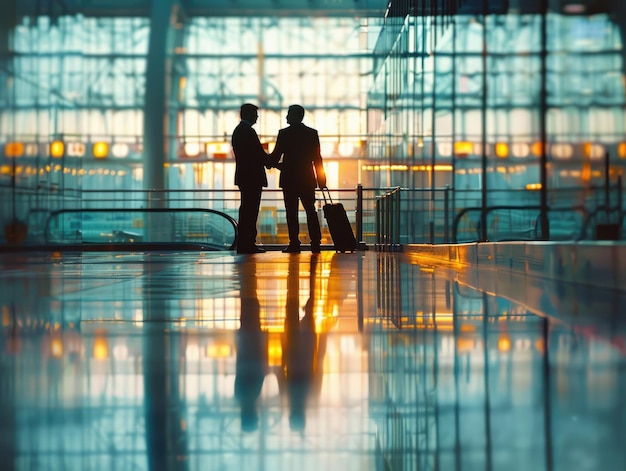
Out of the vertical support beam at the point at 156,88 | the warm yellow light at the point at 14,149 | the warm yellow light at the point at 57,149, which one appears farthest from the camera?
the vertical support beam at the point at 156,88

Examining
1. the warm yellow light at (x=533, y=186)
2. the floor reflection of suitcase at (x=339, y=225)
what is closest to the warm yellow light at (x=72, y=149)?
the floor reflection of suitcase at (x=339, y=225)

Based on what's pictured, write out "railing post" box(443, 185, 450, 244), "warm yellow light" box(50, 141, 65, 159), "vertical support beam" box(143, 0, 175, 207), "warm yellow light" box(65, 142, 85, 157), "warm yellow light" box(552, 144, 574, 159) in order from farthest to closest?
"vertical support beam" box(143, 0, 175, 207) → "railing post" box(443, 185, 450, 244) → "warm yellow light" box(552, 144, 574, 159) → "warm yellow light" box(65, 142, 85, 157) → "warm yellow light" box(50, 141, 65, 159)

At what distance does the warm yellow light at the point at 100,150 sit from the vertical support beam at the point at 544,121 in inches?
688

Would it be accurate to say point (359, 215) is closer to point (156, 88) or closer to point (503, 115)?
point (503, 115)

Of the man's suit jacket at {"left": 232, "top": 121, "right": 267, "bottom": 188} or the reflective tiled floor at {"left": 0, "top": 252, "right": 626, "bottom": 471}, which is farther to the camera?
the man's suit jacket at {"left": 232, "top": 121, "right": 267, "bottom": 188}

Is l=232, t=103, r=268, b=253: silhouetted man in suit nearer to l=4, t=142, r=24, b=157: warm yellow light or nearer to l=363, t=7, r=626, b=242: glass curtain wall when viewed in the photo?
l=363, t=7, r=626, b=242: glass curtain wall

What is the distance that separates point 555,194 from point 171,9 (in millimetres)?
19218

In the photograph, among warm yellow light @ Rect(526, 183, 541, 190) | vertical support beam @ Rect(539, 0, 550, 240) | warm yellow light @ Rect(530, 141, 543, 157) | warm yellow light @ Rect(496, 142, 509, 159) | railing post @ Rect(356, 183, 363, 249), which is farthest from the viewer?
railing post @ Rect(356, 183, 363, 249)

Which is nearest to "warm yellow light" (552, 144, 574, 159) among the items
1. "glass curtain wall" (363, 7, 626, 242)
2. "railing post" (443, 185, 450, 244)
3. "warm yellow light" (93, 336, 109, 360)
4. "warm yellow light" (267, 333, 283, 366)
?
"glass curtain wall" (363, 7, 626, 242)

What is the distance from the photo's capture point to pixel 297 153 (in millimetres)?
9555

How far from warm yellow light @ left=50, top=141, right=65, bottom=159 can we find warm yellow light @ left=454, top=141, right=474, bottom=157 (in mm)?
7389

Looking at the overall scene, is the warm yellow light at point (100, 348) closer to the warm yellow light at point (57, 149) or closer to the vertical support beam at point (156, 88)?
the warm yellow light at point (57, 149)

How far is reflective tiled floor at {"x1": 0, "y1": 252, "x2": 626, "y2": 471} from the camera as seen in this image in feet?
2.89

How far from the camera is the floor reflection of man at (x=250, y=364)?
3.48ft
